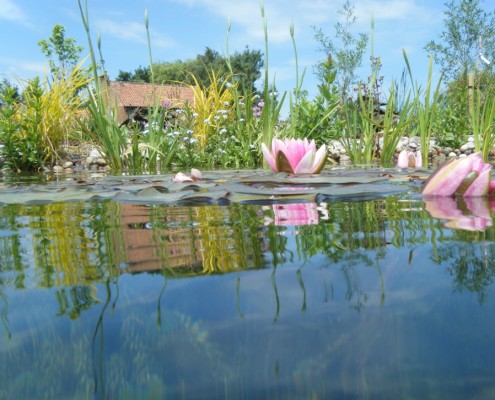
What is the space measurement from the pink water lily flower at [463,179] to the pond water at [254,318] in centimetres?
66

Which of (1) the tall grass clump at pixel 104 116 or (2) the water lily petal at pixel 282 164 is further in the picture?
(1) the tall grass clump at pixel 104 116

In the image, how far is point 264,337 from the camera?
333 mm

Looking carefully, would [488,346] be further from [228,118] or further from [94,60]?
[228,118]

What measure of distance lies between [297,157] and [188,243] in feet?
5.69

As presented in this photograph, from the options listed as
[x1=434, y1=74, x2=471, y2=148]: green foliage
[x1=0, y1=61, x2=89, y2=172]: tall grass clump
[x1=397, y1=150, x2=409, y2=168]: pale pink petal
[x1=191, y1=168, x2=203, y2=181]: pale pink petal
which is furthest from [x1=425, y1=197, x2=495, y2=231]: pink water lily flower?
[x1=434, y1=74, x2=471, y2=148]: green foliage

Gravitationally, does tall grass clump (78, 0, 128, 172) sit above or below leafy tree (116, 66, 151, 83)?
below

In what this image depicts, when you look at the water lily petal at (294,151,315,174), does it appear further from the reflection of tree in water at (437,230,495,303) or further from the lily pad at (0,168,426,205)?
the reflection of tree in water at (437,230,495,303)

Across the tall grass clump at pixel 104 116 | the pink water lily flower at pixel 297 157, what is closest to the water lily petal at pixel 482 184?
the pink water lily flower at pixel 297 157

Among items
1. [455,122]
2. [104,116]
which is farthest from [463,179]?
[455,122]

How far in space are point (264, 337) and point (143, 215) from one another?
92 centimetres

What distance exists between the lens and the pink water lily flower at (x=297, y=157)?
2.38 metres

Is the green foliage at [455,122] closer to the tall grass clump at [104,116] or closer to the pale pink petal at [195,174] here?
the tall grass clump at [104,116]

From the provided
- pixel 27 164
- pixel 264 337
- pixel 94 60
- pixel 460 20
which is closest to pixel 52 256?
pixel 264 337

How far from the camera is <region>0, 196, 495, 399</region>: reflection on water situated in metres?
0.28
